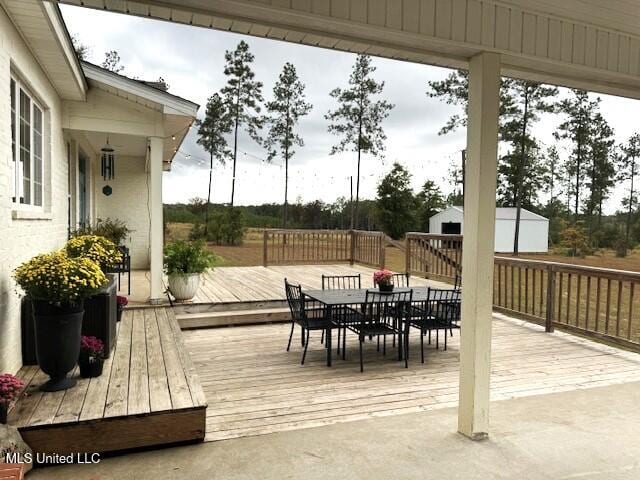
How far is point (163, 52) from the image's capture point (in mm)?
15844

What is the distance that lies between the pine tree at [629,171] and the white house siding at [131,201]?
20550mm

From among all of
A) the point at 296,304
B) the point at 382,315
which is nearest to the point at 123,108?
the point at 296,304

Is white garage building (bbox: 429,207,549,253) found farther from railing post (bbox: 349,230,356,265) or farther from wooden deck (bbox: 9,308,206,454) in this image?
wooden deck (bbox: 9,308,206,454)

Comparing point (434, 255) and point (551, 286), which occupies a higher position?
point (434, 255)

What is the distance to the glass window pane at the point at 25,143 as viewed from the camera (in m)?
3.99

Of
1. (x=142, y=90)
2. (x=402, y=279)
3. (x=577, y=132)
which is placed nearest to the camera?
(x=142, y=90)

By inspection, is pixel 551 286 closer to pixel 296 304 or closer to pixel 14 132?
pixel 296 304

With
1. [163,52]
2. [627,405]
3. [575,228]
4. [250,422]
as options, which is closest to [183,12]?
[250,422]

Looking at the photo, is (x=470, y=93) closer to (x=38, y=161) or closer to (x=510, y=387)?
(x=510, y=387)

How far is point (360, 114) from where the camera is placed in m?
18.4

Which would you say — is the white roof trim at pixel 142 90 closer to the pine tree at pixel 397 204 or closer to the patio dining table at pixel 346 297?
the patio dining table at pixel 346 297

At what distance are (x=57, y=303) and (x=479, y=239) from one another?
261 centimetres

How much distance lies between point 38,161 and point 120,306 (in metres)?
1.71

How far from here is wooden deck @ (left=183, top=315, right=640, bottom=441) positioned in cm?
333
